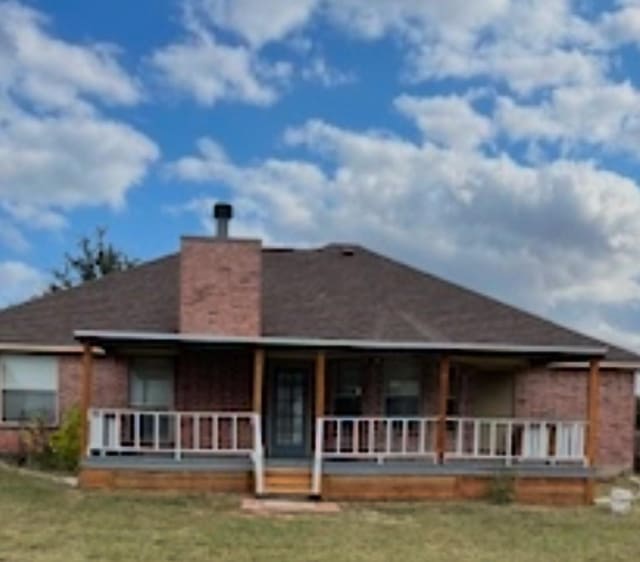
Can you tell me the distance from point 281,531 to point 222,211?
809 centimetres

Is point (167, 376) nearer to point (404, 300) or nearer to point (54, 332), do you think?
point (54, 332)

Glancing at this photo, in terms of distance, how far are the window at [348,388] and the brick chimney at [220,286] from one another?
2954 mm

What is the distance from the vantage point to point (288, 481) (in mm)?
17219

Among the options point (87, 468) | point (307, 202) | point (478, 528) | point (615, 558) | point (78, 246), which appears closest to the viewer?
point (615, 558)

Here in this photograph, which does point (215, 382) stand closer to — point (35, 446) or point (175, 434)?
point (175, 434)

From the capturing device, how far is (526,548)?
12734 millimetres

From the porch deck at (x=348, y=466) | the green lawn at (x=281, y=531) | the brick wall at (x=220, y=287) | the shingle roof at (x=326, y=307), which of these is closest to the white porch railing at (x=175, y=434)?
the porch deck at (x=348, y=466)

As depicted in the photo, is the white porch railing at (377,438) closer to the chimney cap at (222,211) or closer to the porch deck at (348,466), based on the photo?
the porch deck at (348,466)

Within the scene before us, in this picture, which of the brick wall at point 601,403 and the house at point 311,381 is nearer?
the house at point 311,381

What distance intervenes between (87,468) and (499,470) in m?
6.56

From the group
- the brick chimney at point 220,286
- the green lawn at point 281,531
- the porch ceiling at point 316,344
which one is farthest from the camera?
the brick chimney at point 220,286

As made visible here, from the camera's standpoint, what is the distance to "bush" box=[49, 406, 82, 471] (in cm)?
1964

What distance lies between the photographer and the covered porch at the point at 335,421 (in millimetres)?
17234

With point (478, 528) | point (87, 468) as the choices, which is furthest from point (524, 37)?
point (87, 468)
